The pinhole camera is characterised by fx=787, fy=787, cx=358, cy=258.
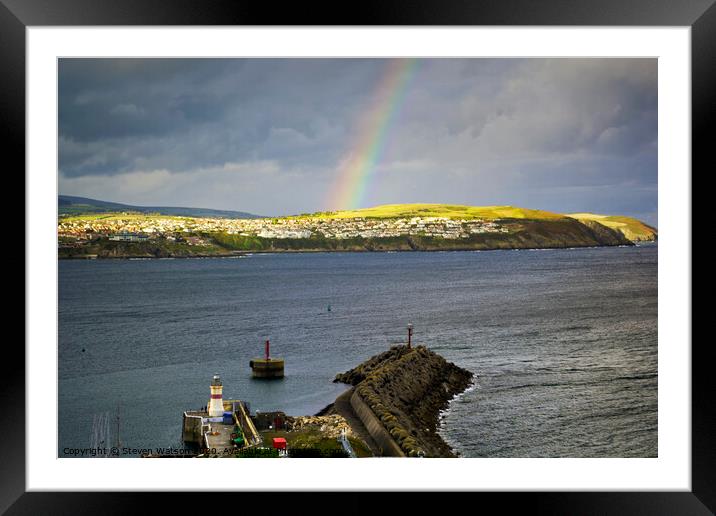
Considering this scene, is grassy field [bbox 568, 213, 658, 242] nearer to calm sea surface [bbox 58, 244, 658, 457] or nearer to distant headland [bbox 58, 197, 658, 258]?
distant headland [bbox 58, 197, 658, 258]

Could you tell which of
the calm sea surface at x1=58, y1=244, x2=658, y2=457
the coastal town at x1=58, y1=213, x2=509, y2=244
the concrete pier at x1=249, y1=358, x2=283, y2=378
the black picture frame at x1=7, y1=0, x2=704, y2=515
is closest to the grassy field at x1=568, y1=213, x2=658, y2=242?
the calm sea surface at x1=58, y1=244, x2=658, y2=457

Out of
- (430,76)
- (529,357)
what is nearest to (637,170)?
(430,76)

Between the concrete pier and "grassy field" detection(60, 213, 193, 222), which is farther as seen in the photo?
"grassy field" detection(60, 213, 193, 222)

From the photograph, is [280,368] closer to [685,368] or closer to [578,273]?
[685,368]

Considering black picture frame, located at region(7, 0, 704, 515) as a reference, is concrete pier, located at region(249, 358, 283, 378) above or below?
below

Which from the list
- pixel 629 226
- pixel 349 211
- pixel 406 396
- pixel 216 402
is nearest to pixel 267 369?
pixel 406 396

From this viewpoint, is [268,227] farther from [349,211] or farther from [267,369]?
[267,369]

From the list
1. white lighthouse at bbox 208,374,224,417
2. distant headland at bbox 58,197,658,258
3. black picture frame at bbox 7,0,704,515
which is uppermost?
distant headland at bbox 58,197,658,258

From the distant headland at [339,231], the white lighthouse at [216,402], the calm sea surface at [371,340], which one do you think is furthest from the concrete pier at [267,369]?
the distant headland at [339,231]
